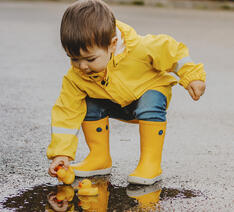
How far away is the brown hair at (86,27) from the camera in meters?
2.72

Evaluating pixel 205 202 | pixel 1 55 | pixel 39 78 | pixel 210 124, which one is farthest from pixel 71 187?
pixel 1 55

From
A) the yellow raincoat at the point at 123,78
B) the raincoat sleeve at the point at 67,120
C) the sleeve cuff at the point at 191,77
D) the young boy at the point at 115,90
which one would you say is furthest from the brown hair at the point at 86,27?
the sleeve cuff at the point at 191,77

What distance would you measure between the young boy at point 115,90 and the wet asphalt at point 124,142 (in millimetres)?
144

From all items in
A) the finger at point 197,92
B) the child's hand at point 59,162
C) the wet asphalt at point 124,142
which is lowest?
the wet asphalt at point 124,142

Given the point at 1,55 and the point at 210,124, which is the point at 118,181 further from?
the point at 1,55

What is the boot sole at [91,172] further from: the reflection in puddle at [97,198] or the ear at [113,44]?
the ear at [113,44]

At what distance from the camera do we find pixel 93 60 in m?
2.79

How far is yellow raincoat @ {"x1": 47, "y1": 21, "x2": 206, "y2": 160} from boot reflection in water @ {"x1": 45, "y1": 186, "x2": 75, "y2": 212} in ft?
0.69

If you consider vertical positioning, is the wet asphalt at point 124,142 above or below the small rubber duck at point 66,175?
below

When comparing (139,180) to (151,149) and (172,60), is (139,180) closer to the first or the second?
(151,149)

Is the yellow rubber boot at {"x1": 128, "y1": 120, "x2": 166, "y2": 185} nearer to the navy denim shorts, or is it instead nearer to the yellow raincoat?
the navy denim shorts

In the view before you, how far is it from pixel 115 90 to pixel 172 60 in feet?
1.14

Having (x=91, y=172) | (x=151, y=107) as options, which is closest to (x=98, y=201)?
(x=91, y=172)

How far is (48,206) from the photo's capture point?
8.39ft
